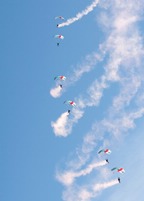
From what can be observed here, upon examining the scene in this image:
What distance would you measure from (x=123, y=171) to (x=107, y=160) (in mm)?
10541

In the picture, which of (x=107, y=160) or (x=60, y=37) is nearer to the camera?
(x=107, y=160)

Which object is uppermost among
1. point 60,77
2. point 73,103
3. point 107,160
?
point 60,77

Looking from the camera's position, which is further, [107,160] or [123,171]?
[123,171]

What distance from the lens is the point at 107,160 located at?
121000mm

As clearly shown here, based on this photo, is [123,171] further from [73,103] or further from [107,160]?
[73,103]

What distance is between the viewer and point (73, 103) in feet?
439

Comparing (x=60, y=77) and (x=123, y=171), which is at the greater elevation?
(x=60, y=77)

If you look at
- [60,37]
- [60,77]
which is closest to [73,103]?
[60,77]

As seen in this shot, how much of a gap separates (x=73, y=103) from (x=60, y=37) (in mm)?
21424

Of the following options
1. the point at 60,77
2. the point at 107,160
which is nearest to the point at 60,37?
the point at 60,77

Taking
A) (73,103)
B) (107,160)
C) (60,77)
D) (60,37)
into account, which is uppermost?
(60,37)

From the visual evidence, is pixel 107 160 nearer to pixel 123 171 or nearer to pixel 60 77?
pixel 123 171

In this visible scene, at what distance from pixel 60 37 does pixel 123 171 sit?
151 ft

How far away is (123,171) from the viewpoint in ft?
423
